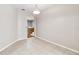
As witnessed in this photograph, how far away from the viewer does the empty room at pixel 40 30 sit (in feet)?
5.59

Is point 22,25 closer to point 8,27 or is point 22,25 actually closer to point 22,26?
point 22,26

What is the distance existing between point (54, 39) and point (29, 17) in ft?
2.09

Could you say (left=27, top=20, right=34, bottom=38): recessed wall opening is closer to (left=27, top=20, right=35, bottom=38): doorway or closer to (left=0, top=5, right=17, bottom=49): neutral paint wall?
(left=27, top=20, right=35, bottom=38): doorway

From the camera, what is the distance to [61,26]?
1.82m

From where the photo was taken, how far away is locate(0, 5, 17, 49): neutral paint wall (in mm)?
1778

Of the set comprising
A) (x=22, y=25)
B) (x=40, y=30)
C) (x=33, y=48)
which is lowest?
(x=33, y=48)

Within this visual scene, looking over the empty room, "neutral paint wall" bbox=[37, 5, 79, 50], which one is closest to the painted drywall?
the empty room

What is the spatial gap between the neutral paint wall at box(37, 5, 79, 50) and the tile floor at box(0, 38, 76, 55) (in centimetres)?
13

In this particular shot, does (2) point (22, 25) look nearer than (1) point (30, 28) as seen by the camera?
No

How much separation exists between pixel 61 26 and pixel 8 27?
1.07 m

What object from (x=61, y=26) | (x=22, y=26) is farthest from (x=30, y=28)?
(x=61, y=26)

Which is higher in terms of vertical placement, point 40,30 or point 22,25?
point 22,25
